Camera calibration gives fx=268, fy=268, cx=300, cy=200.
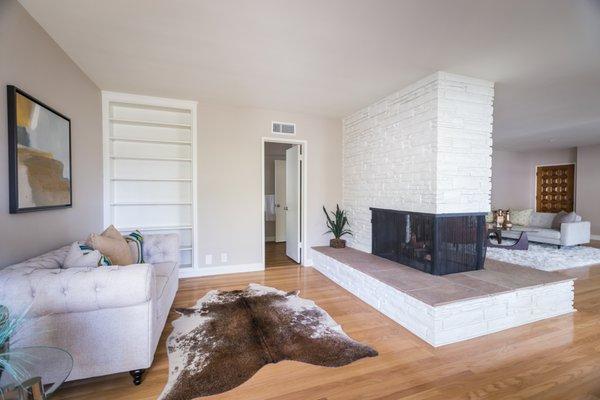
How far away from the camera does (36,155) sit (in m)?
2.00

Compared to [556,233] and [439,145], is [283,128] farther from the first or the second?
[556,233]

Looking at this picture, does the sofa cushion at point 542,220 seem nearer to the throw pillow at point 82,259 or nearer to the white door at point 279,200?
the white door at point 279,200

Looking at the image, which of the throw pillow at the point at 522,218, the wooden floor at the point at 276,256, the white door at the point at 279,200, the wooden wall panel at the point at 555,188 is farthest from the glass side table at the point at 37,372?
the wooden wall panel at the point at 555,188

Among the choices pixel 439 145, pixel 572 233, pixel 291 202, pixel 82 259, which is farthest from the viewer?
pixel 572 233

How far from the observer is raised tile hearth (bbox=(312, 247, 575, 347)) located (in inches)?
84.9

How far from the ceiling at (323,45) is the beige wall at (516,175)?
453 cm

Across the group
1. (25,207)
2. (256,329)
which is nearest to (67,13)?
(25,207)

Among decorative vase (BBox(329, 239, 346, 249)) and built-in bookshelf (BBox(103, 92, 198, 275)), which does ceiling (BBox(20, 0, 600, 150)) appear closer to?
built-in bookshelf (BBox(103, 92, 198, 275))

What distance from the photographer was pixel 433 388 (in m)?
1.64

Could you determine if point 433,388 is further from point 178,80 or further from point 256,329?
point 178,80

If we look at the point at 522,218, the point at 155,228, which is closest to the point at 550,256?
the point at 522,218

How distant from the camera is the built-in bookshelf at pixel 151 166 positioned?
3469mm

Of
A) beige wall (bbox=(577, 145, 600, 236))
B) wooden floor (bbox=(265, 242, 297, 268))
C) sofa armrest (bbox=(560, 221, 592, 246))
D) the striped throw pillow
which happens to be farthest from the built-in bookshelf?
beige wall (bbox=(577, 145, 600, 236))

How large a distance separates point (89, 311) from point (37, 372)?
505 millimetres
